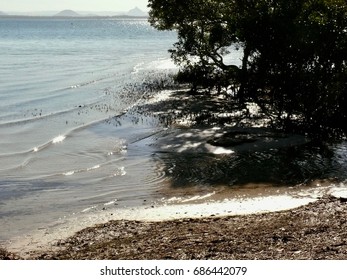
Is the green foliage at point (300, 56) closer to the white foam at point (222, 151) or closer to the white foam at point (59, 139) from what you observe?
the white foam at point (222, 151)

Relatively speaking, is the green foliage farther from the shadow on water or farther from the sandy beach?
the sandy beach

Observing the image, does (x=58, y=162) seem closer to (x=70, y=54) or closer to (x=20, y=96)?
(x=20, y=96)

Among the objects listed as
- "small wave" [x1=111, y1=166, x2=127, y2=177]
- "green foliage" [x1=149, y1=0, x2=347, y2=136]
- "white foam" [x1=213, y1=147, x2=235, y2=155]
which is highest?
"green foliage" [x1=149, y1=0, x2=347, y2=136]

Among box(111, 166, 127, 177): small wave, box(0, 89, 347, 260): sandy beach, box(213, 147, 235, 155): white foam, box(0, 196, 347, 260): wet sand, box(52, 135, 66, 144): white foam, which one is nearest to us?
box(0, 196, 347, 260): wet sand

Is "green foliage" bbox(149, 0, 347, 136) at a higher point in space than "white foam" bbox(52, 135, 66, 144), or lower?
higher

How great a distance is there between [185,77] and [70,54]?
4119cm

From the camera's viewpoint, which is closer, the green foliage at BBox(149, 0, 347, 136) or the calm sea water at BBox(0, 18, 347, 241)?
the calm sea water at BBox(0, 18, 347, 241)

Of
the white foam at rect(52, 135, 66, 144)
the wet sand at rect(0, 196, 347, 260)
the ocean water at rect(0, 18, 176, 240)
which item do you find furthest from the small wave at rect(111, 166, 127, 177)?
the white foam at rect(52, 135, 66, 144)

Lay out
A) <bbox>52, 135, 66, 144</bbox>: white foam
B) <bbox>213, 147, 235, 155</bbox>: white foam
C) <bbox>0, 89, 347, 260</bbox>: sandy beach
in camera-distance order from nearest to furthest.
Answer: <bbox>0, 89, 347, 260</bbox>: sandy beach, <bbox>213, 147, 235, 155</bbox>: white foam, <bbox>52, 135, 66, 144</bbox>: white foam

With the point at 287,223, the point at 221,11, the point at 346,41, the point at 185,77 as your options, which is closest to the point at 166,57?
the point at 185,77

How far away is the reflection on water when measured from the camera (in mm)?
18281

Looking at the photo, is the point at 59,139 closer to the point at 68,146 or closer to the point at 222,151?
the point at 68,146

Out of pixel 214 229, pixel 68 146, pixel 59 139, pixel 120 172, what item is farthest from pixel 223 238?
pixel 59 139
